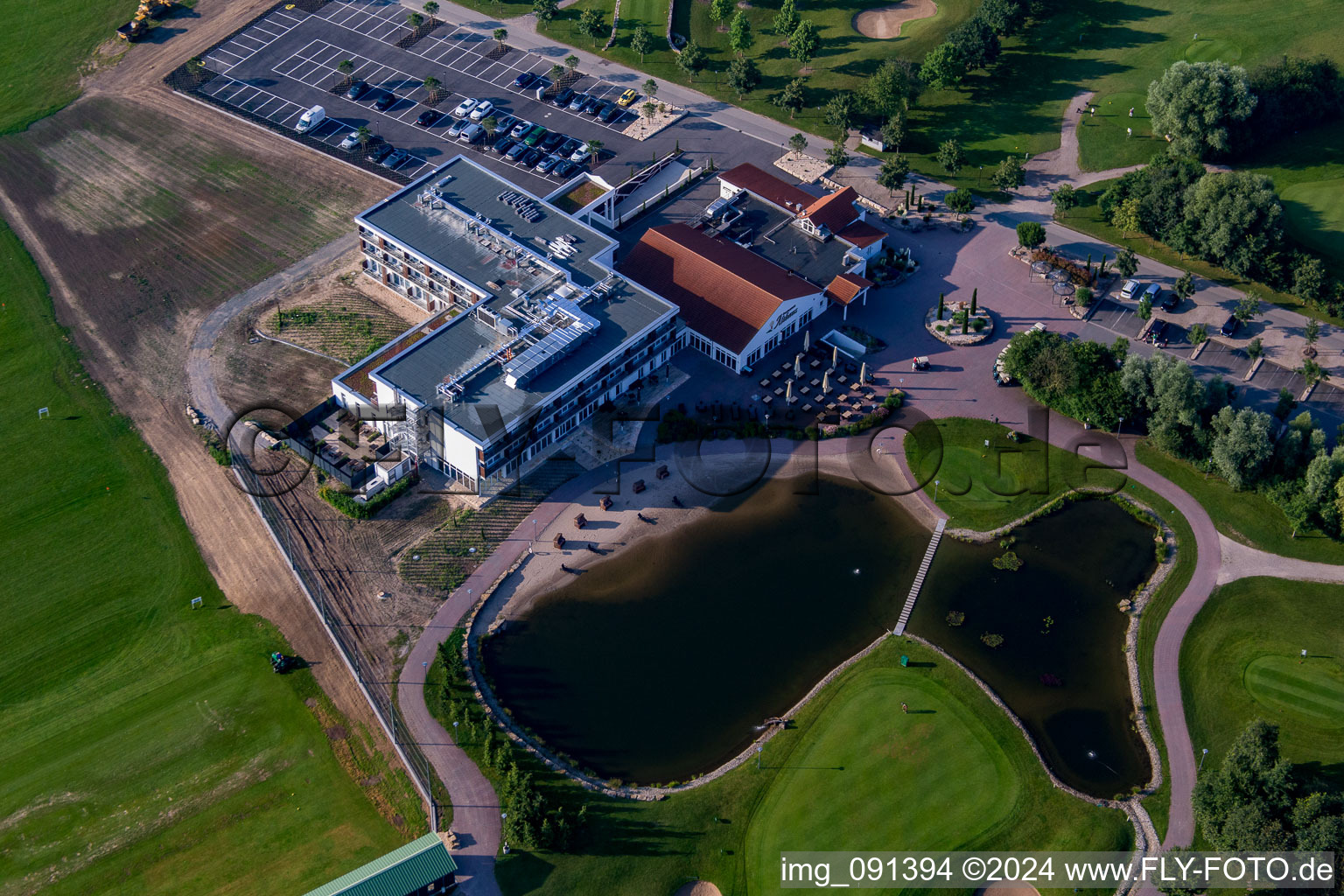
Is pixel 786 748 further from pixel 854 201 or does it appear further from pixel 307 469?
pixel 854 201

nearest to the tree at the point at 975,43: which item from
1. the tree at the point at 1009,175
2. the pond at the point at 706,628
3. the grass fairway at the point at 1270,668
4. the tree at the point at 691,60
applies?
the tree at the point at 1009,175

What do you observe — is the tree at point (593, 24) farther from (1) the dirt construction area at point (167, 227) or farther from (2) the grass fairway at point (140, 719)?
(2) the grass fairway at point (140, 719)

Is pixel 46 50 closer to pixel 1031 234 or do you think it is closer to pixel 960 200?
pixel 960 200

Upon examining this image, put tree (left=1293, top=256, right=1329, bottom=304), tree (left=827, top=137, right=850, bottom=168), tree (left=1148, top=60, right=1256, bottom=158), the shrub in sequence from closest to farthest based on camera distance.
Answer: the shrub
tree (left=1293, top=256, right=1329, bottom=304)
tree (left=1148, top=60, right=1256, bottom=158)
tree (left=827, top=137, right=850, bottom=168)

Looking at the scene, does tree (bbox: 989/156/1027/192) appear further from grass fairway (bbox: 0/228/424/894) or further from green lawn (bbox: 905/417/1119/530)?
grass fairway (bbox: 0/228/424/894)

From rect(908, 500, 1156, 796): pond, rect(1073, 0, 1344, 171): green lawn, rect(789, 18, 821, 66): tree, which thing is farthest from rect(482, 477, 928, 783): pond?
rect(789, 18, 821, 66): tree

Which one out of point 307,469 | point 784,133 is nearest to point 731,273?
point 784,133

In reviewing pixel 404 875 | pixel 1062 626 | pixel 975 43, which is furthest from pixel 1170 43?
pixel 404 875
